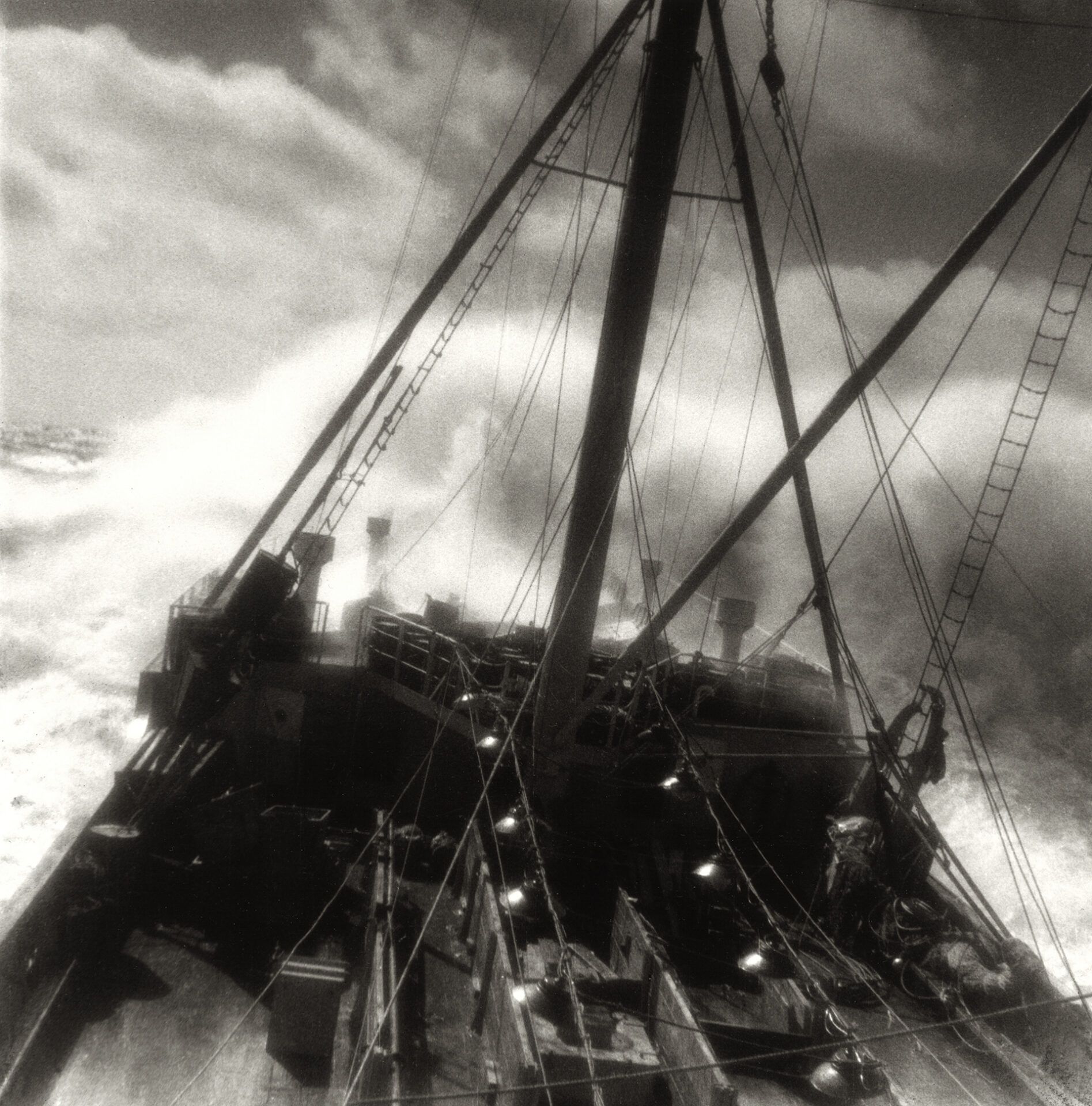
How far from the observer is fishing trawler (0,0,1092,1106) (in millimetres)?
8594

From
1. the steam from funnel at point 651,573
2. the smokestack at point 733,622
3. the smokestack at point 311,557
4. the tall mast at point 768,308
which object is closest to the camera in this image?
the steam from funnel at point 651,573

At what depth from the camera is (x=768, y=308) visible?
43.3 ft

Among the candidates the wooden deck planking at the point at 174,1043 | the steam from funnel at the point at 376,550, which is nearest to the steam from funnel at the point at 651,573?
the wooden deck planking at the point at 174,1043

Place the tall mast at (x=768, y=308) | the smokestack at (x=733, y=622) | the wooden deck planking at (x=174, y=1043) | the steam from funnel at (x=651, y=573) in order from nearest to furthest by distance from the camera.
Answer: the wooden deck planking at (x=174, y=1043) < the steam from funnel at (x=651, y=573) < the tall mast at (x=768, y=308) < the smokestack at (x=733, y=622)

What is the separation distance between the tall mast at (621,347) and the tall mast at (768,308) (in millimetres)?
1888

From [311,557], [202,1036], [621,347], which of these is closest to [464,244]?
[621,347]

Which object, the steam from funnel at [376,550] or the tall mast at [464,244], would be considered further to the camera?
the steam from funnel at [376,550]

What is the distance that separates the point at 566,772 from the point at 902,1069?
5931mm

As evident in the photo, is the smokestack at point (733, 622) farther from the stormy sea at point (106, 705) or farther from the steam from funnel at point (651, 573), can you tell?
the stormy sea at point (106, 705)

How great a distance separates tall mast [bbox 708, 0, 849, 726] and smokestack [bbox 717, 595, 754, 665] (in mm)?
12136

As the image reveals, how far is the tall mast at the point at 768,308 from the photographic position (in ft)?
41.2

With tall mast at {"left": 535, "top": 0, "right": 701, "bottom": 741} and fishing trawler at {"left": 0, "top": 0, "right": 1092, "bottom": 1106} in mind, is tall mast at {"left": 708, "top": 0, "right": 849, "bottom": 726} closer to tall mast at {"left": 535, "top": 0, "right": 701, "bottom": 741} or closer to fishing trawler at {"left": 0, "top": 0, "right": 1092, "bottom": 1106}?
fishing trawler at {"left": 0, "top": 0, "right": 1092, "bottom": 1106}

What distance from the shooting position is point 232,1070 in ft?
28.2

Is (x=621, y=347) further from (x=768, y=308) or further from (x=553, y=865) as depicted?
(x=553, y=865)
